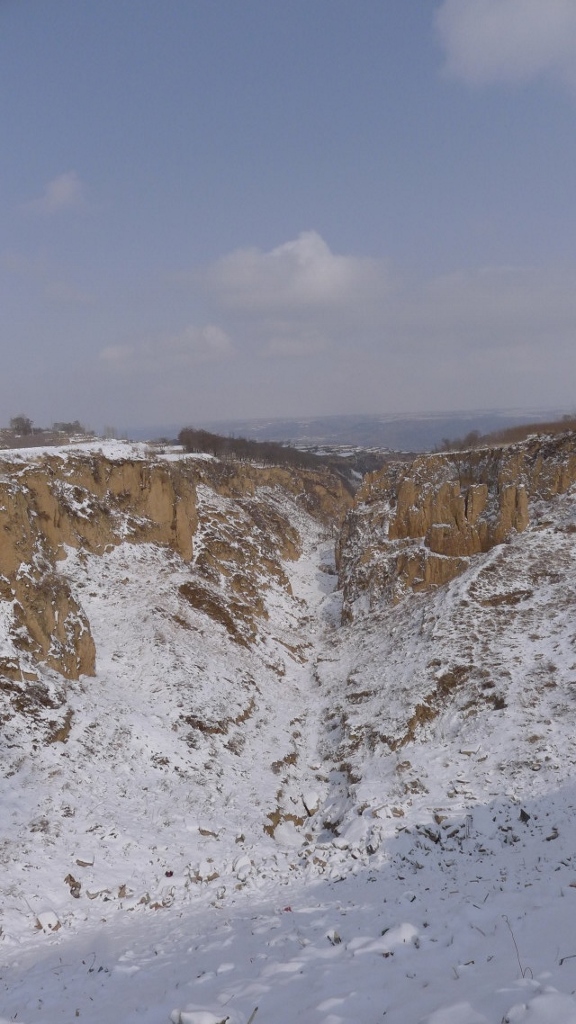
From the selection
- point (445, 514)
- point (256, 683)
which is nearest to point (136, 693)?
point (256, 683)

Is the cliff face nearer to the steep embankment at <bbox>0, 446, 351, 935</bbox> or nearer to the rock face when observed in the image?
the steep embankment at <bbox>0, 446, 351, 935</bbox>

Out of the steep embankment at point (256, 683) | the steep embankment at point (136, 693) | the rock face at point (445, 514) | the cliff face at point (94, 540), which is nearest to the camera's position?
the steep embankment at point (136, 693)

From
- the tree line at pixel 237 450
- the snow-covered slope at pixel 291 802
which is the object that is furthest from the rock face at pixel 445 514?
the tree line at pixel 237 450

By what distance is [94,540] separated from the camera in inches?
1129

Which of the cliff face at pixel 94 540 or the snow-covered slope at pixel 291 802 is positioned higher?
the cliff face at pixel 94 540

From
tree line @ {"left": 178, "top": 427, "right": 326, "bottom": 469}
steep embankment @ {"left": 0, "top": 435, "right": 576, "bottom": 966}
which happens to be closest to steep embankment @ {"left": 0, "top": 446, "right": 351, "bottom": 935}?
steep embankment @ {"left": 0, "top": 435, "right": 576, "bottom": 966}

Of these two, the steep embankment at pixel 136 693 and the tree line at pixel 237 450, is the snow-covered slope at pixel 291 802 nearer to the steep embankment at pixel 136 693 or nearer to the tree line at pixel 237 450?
the steep embankment at pixel 136 693

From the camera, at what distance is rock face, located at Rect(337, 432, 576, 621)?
31062 millimetres

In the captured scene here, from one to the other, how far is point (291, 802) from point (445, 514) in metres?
22.8

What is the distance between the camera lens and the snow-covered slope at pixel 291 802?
6.75 m

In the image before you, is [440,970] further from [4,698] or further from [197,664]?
[197,664]

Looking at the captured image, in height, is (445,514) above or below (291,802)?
above

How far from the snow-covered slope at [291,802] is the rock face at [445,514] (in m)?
1.69

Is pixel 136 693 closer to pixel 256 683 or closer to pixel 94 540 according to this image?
pixel 256 683
